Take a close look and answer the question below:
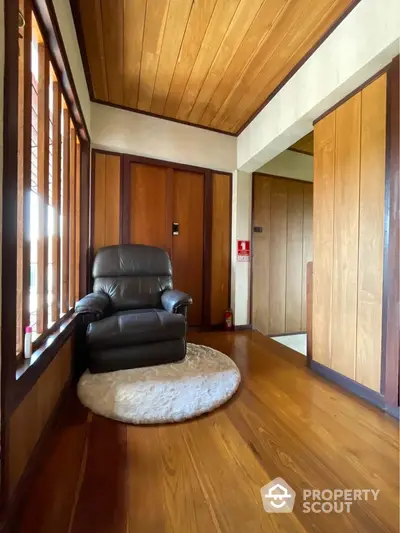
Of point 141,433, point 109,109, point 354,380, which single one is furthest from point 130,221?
point 354,380

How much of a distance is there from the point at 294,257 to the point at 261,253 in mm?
572

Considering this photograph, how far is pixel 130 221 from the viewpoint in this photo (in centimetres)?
282

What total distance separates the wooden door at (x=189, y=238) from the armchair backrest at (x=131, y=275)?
1.61 feet

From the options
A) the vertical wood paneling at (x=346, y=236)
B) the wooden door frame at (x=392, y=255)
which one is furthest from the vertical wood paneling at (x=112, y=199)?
the wooden door frame at (x=392, y=255)

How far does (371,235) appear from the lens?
1.58 meters

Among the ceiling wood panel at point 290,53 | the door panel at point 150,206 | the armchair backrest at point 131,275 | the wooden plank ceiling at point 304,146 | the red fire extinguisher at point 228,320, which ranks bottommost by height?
the red fire extinguisher at point 228,320

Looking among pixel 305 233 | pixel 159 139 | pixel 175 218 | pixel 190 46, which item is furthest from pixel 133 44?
pixel 305 233

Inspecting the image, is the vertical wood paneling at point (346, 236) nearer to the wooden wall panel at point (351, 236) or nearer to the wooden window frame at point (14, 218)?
the wooden wall panel at point (351, 236)

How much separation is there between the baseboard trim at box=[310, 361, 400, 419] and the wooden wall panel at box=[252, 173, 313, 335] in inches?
56.0

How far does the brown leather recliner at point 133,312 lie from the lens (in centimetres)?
182

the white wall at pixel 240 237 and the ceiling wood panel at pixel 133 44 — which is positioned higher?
the ceiling wood panel at pixel 133 44

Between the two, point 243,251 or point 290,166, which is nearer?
point 243,251

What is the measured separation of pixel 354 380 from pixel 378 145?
1557 mm

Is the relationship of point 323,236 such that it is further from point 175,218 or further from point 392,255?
point 175,218
